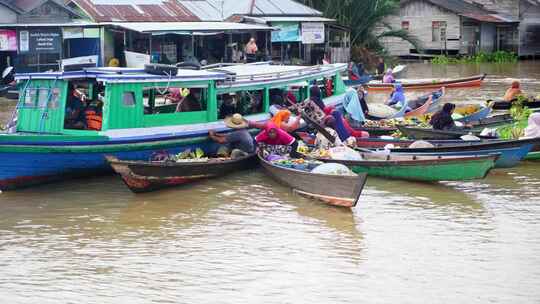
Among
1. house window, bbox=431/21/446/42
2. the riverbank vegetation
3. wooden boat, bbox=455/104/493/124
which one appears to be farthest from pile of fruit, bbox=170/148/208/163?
house window, bbox=431/21/446/42

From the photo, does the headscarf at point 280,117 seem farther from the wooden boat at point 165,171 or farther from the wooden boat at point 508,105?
the wooden boat at point 508,105

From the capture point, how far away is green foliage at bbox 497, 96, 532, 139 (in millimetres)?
14586

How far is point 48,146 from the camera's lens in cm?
1198

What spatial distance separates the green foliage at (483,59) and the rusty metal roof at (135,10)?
537 inches

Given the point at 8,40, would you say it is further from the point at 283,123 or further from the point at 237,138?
the point at 283,123

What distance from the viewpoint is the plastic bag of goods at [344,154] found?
12.8 meters

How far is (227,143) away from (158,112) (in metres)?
1.21

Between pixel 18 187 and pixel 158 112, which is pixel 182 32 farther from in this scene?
pixel 18 187

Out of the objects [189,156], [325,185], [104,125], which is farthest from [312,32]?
[325,185]

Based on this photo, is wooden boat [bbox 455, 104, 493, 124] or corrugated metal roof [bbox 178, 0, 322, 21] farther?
corrugated metal roof [bbox 178, 0, 322, 21]

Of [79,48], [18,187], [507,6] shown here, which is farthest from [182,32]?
[507,6]

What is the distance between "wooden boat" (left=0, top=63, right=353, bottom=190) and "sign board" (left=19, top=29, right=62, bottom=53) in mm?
9177

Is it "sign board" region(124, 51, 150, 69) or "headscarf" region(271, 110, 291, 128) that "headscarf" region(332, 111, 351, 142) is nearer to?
"headscarf" region(271, 110, 291, 128)

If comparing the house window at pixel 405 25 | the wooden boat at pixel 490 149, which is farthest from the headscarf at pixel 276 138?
the house window at pixel 405 25
